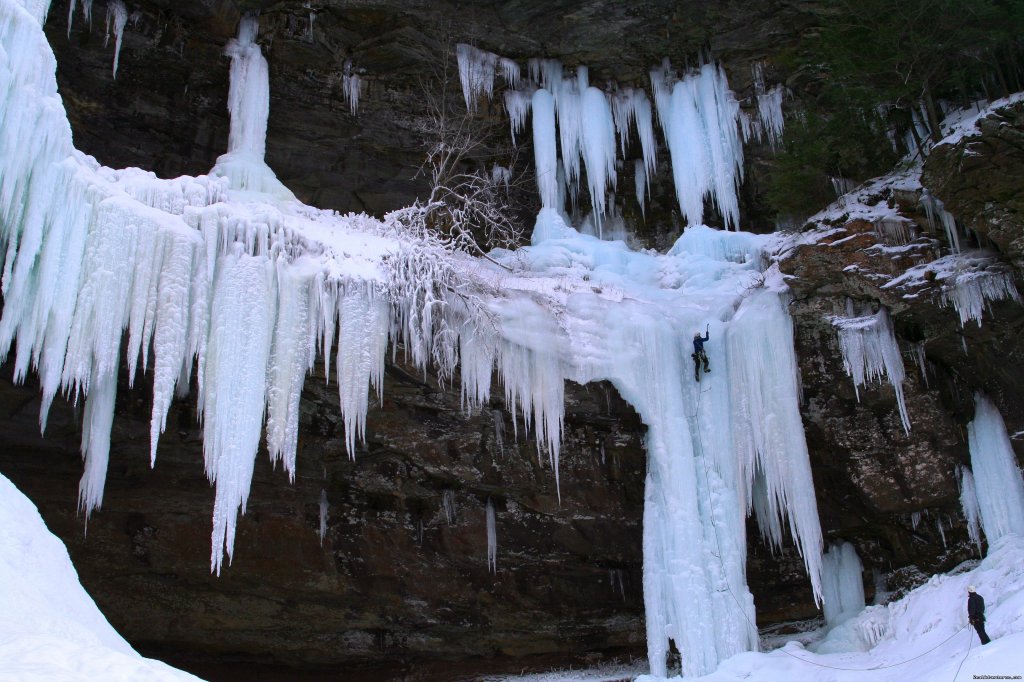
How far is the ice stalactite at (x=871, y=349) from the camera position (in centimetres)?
1247

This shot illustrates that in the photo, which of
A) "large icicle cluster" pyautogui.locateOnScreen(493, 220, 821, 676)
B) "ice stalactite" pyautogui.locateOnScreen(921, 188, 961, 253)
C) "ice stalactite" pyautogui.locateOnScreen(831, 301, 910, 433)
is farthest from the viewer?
"ice stalactite" pyautogui.locateOnScreen(831, 301, 910, 433)

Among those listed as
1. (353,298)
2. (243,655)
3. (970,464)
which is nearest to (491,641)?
(243,655)

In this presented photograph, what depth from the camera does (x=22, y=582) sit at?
5543 millimetres

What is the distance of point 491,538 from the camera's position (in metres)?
14.3

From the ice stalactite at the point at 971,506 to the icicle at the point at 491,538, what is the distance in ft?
23.7

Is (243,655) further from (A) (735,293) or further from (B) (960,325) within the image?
(B) (960,325)

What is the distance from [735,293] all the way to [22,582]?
11.1 meters

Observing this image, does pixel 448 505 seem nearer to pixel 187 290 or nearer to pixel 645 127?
pixel 187 290

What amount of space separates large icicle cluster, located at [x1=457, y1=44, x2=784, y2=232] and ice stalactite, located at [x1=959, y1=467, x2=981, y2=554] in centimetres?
662

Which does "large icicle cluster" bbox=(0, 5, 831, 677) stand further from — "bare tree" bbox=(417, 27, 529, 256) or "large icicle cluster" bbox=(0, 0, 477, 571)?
"bare tree" bbox=(417, 27, 529, 256)

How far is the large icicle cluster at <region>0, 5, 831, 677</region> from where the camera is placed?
9508 mm

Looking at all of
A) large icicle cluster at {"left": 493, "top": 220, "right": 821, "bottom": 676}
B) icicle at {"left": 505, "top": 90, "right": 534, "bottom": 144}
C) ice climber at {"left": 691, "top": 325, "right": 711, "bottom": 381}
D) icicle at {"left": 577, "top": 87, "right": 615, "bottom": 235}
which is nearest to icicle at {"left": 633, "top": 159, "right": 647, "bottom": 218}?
icicle at {"left": 577, "top": 87, "right": 615, "bottom": 235}

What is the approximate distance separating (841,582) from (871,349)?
420 cm

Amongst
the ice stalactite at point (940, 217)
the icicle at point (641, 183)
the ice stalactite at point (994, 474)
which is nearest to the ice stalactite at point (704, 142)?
the icicle at point (641, 183)
